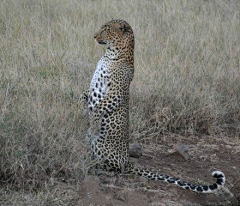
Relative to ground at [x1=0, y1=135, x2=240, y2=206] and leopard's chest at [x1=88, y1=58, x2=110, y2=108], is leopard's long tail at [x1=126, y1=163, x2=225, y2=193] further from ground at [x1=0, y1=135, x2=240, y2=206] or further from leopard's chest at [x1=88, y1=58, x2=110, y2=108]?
leopard's chest at [x1=88, y1=58, x2=110, y2=108]

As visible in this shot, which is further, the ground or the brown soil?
the brown soil

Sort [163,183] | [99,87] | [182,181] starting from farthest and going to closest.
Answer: [99,87], [163,183], [182,181]

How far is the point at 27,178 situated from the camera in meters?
4.72

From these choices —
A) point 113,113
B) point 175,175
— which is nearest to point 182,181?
point 175,175

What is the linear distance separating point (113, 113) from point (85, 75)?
1.99 meters

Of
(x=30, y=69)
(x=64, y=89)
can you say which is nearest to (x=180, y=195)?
(x=64, y=89)

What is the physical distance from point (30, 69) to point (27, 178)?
9.08ft

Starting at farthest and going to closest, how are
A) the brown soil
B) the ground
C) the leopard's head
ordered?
the leopard's head → the brown soil → the ground

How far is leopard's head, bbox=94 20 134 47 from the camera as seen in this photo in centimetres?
570

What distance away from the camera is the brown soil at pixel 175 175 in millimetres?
4797

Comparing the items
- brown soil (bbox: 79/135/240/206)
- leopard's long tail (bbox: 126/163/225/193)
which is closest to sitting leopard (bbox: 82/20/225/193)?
leopard's long tail (bbox: 126/163/225/193)

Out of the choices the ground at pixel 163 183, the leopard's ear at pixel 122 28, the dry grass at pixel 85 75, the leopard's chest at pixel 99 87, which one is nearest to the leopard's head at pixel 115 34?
the leopard's ear at pixel 122 28

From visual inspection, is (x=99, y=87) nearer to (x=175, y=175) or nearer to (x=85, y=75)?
(x=175, y=175)

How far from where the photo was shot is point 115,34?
18.7 ft
